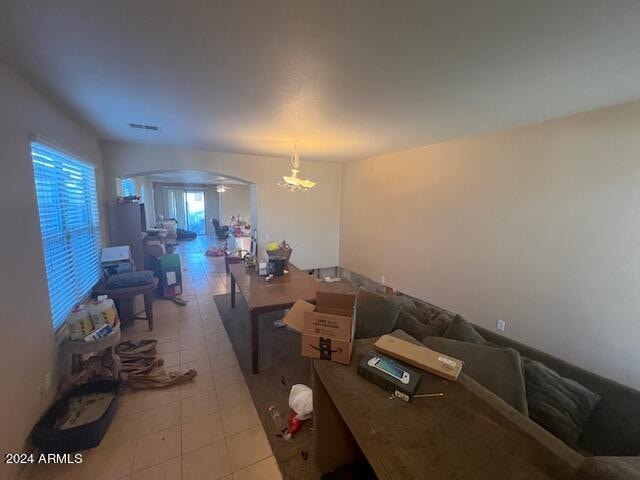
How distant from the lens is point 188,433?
178 centimetres

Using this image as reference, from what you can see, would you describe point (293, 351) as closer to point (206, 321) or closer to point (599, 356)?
point (206, 321)

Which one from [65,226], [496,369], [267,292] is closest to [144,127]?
[65,226]

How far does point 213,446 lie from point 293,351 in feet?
3.79

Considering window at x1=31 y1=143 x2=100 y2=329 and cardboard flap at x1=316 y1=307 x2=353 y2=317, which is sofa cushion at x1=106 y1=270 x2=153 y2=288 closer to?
window at x1=31 y1=143 x2=100 y2=329

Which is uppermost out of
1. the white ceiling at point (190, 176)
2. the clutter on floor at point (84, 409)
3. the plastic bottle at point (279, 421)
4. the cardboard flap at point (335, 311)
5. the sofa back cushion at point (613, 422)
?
the white ceiling at point (190, 176)

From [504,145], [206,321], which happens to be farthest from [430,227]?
[206,321]

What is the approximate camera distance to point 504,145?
111 inches

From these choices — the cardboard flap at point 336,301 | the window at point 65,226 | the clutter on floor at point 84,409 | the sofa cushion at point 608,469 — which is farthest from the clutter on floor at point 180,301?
the sofa cushion at point 608,469

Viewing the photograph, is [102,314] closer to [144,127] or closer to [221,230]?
[144,127]

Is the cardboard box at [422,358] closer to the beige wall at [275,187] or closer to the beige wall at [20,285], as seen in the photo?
the beige wall at [20,285]

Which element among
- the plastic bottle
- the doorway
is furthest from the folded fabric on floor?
the doorway

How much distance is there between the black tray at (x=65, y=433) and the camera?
1.53 m

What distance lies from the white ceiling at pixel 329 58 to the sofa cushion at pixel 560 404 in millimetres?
1797

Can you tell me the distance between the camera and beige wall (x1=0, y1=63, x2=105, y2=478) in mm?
1424
